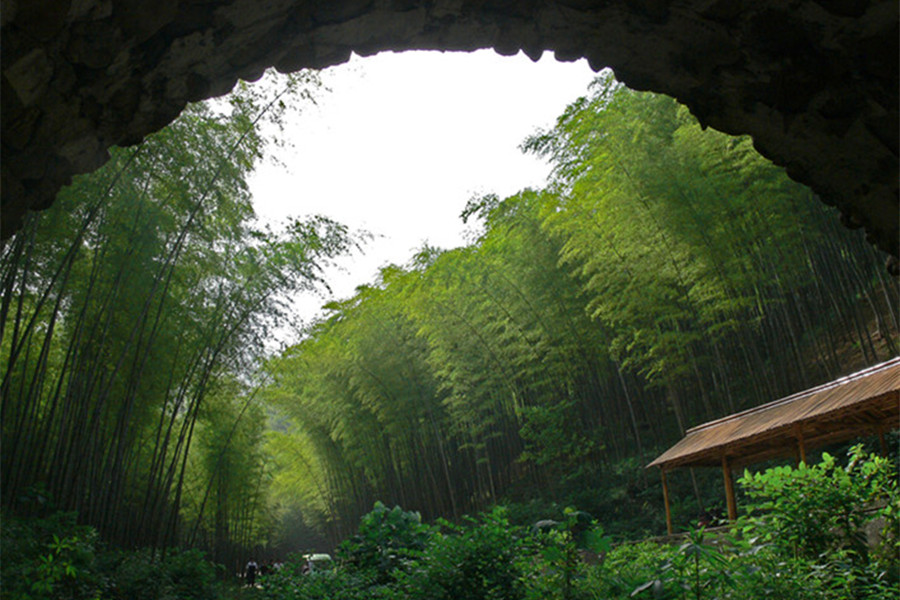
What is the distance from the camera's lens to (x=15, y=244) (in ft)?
14.7

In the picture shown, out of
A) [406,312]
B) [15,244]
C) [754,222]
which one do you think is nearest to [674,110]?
[754,222]

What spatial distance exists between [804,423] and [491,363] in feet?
22.8

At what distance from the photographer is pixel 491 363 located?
466 inches

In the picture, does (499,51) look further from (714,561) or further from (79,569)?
(79,569)

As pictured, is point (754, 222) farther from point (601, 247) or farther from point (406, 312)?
point (406, 312)

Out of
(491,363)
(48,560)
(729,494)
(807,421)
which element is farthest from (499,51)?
(491,363)

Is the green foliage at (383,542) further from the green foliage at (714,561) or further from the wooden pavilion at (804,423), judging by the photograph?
the wooden pavilion at (804,423)

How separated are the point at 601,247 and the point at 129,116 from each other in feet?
22.6

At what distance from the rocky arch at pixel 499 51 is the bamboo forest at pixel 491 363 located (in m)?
1.80

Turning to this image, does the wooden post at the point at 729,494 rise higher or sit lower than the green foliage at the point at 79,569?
lower

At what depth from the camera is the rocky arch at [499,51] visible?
5.18ft

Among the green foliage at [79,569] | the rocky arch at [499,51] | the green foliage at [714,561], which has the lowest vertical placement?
the green foliage at [714,561]

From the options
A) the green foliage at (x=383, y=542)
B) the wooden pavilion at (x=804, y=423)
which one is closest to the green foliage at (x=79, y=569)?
the green foliage at (x=383, y=542)

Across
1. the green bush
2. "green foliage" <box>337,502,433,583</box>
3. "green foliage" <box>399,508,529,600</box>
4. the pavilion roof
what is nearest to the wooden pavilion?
the pavilion roof
